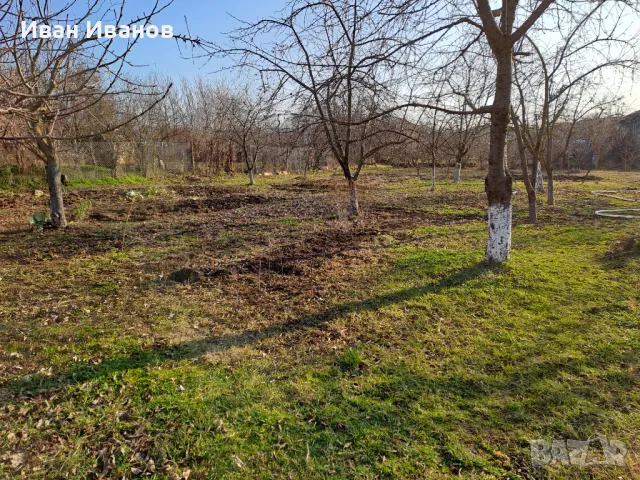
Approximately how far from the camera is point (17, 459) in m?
2.06

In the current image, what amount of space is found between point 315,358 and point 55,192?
7655mm

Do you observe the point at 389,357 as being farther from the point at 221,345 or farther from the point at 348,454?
the point at 221,345

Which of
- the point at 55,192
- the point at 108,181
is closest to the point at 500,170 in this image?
the point at 55,192

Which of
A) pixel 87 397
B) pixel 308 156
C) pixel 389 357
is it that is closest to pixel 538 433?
pixel 389 357

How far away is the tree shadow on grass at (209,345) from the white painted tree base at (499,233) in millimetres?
506

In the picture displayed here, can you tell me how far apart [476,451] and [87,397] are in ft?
8.94

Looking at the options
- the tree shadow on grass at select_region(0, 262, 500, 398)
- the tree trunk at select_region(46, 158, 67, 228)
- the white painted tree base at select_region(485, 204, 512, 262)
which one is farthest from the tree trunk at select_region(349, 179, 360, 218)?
the tree trunk at select_region(46, 158, 67, 228)

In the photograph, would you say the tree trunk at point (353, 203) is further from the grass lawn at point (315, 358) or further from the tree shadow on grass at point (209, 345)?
the tree shadow on grass at point (209, 345)

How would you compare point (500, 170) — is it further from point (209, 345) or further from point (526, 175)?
point (209, 345)

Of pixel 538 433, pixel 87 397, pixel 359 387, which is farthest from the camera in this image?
pixel 359 387

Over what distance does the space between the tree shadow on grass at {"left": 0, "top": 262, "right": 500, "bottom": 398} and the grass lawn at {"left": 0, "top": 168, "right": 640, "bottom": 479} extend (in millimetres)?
21

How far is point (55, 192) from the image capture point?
7.75m

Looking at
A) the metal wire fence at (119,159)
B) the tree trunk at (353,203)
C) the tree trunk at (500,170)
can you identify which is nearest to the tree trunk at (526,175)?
the tree trunk at (500,170)

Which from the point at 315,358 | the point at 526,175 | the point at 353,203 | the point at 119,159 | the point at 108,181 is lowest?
the point at 315,358
